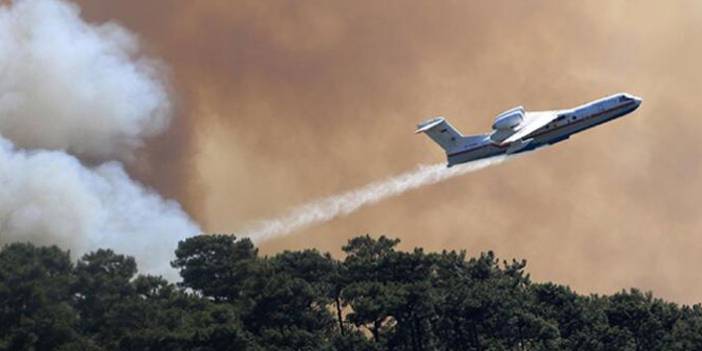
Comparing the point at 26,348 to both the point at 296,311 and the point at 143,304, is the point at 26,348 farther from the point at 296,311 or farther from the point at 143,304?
the point at 296,311

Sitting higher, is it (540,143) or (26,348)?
(540,143)

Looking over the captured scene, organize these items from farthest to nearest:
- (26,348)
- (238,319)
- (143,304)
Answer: (238,319) → (143,304) → (26,348)

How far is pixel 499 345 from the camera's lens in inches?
7746

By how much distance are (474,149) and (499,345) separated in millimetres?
27064

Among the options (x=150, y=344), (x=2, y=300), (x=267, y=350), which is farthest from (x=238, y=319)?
(x=2, y=300)

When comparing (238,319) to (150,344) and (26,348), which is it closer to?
(150,344)

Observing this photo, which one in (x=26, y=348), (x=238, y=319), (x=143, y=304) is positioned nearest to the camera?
(x=26, y=348)

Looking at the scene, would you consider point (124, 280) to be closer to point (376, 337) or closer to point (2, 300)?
point (2, 300)

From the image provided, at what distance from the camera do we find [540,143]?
7756 inches

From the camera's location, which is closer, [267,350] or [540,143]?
[267,350]

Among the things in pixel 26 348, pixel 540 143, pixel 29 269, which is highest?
pixel 540 143

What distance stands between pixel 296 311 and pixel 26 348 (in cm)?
4527

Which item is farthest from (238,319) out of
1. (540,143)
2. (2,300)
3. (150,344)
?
(540,143)

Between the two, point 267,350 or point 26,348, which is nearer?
point 26,348
